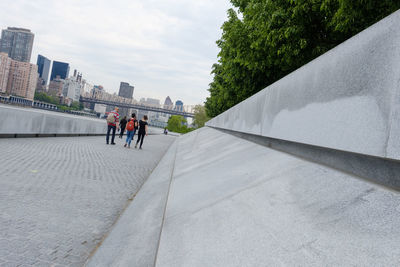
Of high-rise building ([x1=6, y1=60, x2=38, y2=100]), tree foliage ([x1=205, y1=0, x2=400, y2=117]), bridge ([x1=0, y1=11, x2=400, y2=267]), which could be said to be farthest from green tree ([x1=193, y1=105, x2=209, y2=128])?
high-rise building ([x1=6, y1=60, x2=38, y2=100])

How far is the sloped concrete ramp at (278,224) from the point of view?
1055 mm

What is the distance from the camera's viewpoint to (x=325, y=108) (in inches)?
72.2

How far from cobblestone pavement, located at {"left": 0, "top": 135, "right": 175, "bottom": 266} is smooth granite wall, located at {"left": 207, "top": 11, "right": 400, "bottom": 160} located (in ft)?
7.17

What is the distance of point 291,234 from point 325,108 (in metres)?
0.93

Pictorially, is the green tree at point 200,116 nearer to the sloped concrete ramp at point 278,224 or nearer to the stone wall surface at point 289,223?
the sloped concrete ramp at point 278,224

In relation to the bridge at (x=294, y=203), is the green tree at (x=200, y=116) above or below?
above

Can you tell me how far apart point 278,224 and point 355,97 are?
0.80 metres

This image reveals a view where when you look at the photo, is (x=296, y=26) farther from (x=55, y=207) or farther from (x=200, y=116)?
(x=200, y=116)

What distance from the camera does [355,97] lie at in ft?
5.02

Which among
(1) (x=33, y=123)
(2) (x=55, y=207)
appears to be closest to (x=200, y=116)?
(1) (x=33, y=123)

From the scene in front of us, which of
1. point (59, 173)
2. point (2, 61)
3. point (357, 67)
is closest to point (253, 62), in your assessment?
point (59, 173)

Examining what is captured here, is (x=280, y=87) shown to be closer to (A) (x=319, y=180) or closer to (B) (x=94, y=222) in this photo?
(A) (x=319, y=180)

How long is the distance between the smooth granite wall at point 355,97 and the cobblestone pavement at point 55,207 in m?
2.19

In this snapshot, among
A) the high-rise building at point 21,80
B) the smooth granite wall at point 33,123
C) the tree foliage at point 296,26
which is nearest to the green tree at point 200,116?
the smooth granite wall at point 33,123
